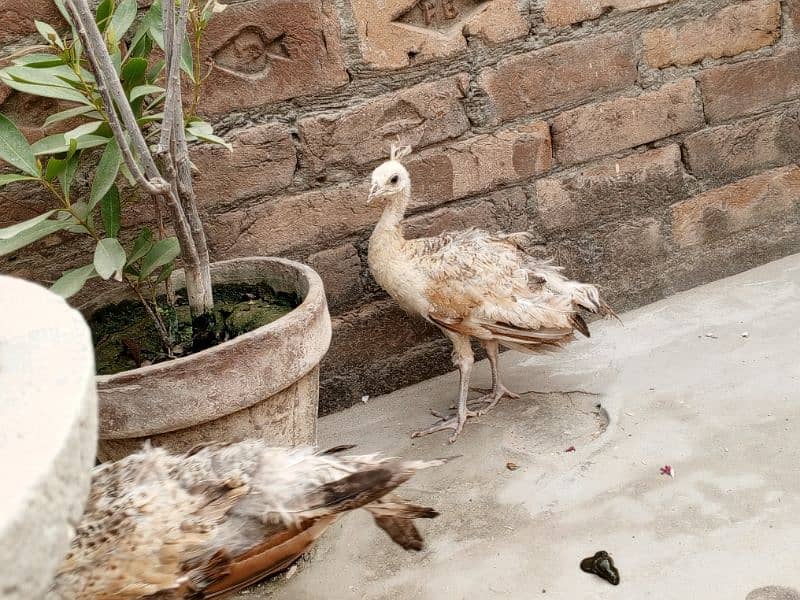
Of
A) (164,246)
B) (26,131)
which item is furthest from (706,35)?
(26,131)

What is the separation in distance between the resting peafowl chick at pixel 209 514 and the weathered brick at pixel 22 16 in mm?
1237

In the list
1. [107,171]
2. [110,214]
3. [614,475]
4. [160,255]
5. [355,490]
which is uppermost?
[107,171]

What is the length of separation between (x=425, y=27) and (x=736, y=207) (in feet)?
4.71

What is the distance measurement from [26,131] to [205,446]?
113 centimetres

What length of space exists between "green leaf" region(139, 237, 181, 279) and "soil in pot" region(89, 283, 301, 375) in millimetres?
195

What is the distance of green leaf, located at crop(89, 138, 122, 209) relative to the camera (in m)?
1.88

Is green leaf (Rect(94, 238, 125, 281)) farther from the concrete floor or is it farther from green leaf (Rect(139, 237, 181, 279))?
the concrete floor

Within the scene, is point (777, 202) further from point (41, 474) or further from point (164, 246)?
point (41, 474)

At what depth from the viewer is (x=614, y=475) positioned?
82.9 inches

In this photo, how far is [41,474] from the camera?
1.93 ft

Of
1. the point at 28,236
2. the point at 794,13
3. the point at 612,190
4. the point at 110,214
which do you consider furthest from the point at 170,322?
the point at 794,13

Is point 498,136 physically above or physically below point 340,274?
above

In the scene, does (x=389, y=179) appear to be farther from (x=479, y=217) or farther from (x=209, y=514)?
(x=209, y=514)

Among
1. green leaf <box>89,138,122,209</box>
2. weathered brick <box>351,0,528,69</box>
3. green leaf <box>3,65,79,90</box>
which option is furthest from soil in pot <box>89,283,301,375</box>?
weathered brick <box>351,0,528,69</box>
